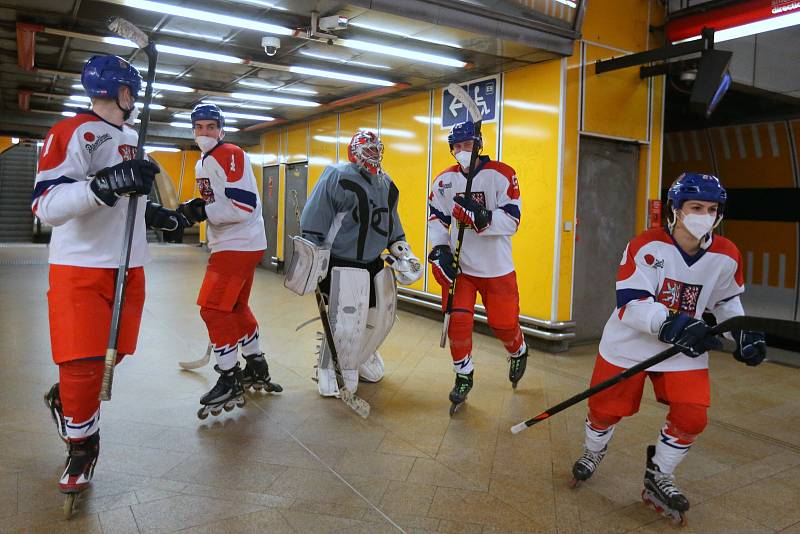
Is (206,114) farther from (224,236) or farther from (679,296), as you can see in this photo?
(679,296)

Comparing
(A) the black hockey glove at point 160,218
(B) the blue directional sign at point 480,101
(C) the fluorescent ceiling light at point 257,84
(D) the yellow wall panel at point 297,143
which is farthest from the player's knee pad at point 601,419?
(D) the yellow wall panel at point 297,143

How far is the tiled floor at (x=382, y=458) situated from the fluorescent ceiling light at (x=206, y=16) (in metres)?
2.73

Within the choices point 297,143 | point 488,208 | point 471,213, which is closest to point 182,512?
point 471,213

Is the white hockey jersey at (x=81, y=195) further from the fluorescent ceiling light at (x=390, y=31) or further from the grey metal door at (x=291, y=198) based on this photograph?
the grey metal door at (x=291, y=198)

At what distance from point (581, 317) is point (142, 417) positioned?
4.13m

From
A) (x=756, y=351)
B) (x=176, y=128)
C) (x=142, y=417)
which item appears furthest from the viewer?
(x=176, y=128)

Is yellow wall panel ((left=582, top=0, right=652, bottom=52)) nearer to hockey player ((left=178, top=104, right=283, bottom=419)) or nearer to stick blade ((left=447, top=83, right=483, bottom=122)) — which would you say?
stick blade ((left=447, top=83, right=483, bottom=122))

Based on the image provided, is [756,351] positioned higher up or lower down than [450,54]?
lower down

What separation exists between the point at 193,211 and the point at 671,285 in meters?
2.48

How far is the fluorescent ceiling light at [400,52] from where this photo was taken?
18.0ft

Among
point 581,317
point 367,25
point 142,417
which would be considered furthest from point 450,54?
point 142,417

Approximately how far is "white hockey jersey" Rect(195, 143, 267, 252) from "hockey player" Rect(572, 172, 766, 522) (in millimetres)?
2166

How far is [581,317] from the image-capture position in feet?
19.9

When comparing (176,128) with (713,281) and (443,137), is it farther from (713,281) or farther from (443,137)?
(713,281)
